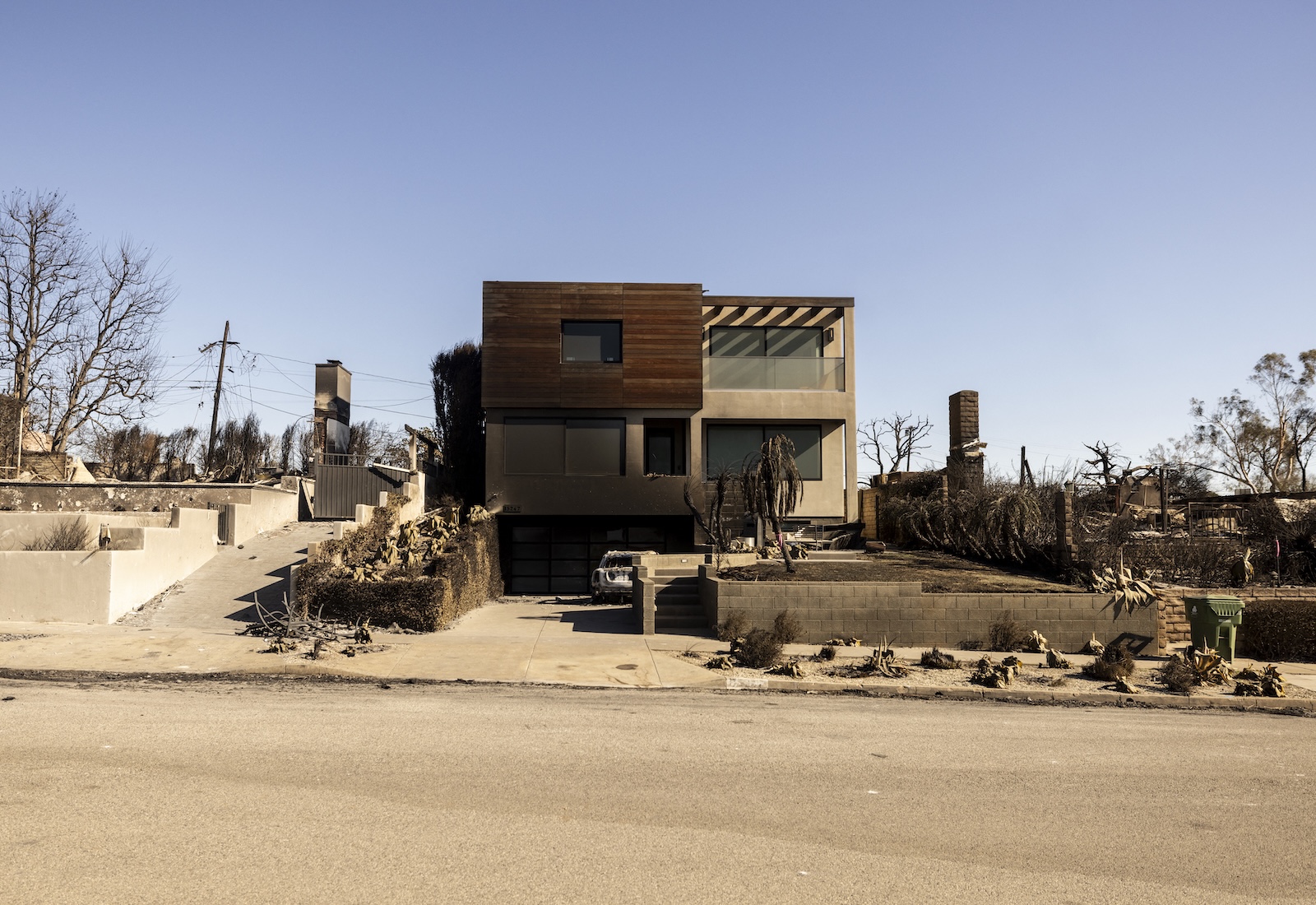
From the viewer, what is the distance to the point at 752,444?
Answer: 30.3m

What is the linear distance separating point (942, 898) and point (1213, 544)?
57.9 feet

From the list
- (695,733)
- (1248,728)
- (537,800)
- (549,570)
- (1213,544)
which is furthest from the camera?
(549,570)

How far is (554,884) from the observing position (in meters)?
5.22

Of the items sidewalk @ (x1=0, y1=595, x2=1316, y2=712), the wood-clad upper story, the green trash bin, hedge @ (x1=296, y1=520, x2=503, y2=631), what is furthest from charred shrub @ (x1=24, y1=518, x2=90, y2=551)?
the green trash bin

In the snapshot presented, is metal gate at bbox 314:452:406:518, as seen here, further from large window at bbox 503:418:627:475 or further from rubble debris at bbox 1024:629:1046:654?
rubble debris at bbox 1024:629:1046:654

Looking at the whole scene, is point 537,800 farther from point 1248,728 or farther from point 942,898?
point 1248,728

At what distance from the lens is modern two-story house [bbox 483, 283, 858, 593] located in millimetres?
28672

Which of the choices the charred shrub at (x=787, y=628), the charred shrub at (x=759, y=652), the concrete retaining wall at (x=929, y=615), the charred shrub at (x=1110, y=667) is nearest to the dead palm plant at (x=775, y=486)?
the concrete retaining wall at (x=929, y=615)

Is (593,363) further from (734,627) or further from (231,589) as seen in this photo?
(734,627)

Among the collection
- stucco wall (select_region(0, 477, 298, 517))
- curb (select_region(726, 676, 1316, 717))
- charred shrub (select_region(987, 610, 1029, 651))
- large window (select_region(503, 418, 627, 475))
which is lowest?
curb (select_region(726, 676, 1316, 717))

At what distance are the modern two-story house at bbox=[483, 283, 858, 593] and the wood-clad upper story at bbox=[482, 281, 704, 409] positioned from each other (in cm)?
4

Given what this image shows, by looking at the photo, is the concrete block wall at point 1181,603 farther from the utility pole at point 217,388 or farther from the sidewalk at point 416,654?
the utility pole at point 217,388

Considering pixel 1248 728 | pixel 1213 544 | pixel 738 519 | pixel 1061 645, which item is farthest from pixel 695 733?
pixel 738 519

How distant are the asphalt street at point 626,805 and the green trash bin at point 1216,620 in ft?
17.8
